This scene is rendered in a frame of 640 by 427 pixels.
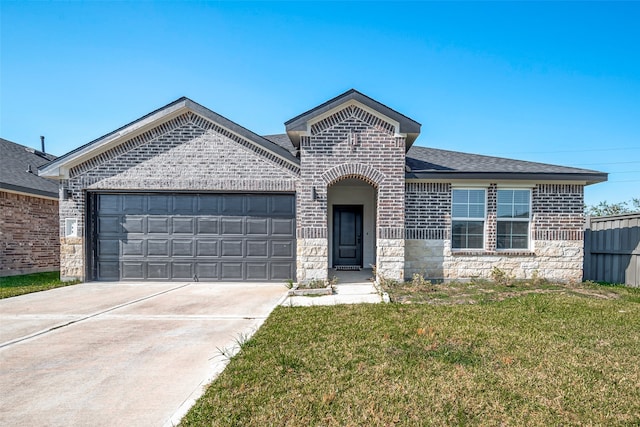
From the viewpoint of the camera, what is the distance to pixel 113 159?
9.77 m

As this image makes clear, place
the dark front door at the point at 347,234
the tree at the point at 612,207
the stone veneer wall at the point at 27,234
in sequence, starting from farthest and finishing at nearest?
the tree at the point at 612,207, the dark front door at the point at 347,234, the stone veneer wall at the point at 27,234

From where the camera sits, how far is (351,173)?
9.12m

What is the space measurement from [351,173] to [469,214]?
12.3ft

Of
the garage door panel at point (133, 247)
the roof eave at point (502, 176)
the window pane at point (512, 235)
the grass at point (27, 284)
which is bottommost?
the grass at point (27, 284)

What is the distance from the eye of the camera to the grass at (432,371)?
9.84 feet

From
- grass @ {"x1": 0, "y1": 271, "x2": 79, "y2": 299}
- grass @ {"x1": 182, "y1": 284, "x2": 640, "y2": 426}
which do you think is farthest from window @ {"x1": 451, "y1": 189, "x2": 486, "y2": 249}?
grass @ {"x1": 0, "y1": 271, "x2": 79, "y2": 299}

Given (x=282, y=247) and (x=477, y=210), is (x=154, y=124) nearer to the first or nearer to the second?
(x=282, y=247)

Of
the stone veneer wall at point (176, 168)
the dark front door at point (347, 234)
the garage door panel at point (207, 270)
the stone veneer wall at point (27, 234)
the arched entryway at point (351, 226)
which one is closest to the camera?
the stone veneer wall at point (176, 168)

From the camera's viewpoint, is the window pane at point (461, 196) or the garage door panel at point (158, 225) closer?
the window pane at point (461, 196)

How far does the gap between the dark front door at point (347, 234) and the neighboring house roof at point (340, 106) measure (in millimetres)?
4289

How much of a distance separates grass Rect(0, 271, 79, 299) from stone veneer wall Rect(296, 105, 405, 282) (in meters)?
6.89

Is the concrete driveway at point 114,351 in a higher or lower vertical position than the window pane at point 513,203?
lower

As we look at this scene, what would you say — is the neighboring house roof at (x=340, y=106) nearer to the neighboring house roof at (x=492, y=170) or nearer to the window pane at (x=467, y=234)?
the neighboring house roof at (x=492, y=170)

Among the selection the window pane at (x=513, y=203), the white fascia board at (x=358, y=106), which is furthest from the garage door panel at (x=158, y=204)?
the window pane at (x=513, y=203)
